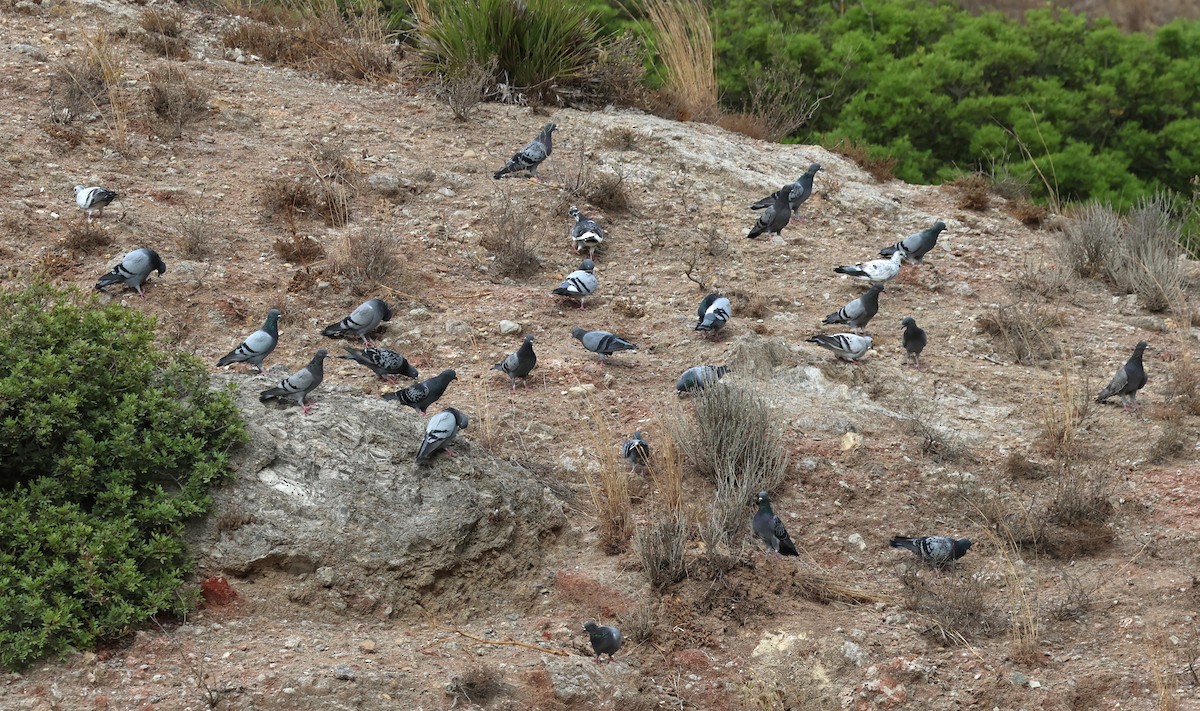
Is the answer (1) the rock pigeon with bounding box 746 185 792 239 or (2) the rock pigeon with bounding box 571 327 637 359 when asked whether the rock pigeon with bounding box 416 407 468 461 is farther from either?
(1) the rock pigeon with bounding box 746 185 792 239

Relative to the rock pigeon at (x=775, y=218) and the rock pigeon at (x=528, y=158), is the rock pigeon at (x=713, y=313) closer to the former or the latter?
the rock pigeon at (x=775, y=218)

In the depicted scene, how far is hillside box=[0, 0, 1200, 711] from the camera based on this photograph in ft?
16.9

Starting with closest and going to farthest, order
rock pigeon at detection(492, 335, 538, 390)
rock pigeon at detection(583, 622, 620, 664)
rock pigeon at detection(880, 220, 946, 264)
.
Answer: rock pigeon at detection(583, 622, 620, 664)
rock pigeon at detection(492, 335, 538, 390)
rock pigeon at detection(880, 220, 946, 264)

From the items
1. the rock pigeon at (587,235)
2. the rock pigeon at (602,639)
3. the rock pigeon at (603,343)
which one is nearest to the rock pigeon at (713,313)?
the rock pigeon at (603,343)

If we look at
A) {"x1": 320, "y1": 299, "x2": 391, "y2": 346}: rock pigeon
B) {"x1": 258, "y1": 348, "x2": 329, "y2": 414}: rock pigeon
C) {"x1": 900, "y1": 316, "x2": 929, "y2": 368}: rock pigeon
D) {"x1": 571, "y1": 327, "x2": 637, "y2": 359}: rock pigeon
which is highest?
{"x1": 258, "y1": 348, "x2": 329, "y2": 414}: rock pigeon

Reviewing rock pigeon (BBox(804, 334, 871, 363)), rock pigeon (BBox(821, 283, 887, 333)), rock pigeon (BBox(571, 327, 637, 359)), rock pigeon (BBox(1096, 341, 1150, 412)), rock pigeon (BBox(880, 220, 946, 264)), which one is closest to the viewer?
rock pigeon (BBox(1096, 341, 1150, 412))

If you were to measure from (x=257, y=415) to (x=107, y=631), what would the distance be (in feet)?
Answer: 4.45

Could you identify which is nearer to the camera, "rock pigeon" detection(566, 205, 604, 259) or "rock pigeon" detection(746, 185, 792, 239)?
"rock pigeon" detection(566, 205, 604, 259)

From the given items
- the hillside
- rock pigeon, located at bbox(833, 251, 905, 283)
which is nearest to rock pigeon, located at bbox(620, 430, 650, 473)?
the hillside

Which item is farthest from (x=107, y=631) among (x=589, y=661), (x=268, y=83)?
(x=268, y=83)

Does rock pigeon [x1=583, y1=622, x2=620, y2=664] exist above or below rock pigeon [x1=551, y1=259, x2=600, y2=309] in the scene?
above

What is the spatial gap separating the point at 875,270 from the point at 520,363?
3299 millimetres

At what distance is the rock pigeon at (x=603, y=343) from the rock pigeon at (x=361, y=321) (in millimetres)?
1356

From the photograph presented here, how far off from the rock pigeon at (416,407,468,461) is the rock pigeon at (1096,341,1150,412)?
4.55 meters
